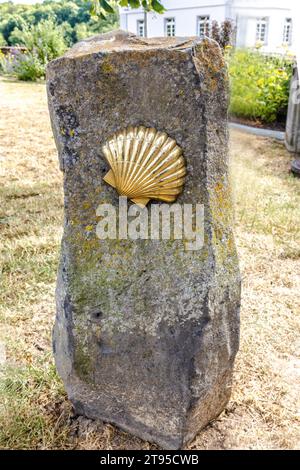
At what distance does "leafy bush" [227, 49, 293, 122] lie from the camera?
7.16 meters

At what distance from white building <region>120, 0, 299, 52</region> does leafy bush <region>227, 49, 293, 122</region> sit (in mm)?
300

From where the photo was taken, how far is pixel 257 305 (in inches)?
106

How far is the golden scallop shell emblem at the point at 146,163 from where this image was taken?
1.42 metres

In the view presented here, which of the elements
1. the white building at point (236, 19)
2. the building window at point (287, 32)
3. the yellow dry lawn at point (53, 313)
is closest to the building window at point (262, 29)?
the white building at point (236, 19)

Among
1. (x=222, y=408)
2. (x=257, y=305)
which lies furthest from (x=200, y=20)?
(x=222, y=408)

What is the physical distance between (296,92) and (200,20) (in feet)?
28.4

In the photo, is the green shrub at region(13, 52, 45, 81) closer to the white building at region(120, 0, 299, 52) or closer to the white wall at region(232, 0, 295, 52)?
the white building at region(120, 0, 299, 52)

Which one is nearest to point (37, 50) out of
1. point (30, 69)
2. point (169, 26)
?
point (30, 69)

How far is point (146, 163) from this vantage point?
1438 millimetres

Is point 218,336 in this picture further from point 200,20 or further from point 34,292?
point 200,20

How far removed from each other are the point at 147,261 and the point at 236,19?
4.15m

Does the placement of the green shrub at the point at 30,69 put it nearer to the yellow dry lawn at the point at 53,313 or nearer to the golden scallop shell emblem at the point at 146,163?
the yellow dry lawn at the point at 53,313

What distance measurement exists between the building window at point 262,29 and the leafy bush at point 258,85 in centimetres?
29

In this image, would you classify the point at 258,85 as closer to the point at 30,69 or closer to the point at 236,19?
the point at 236,19
